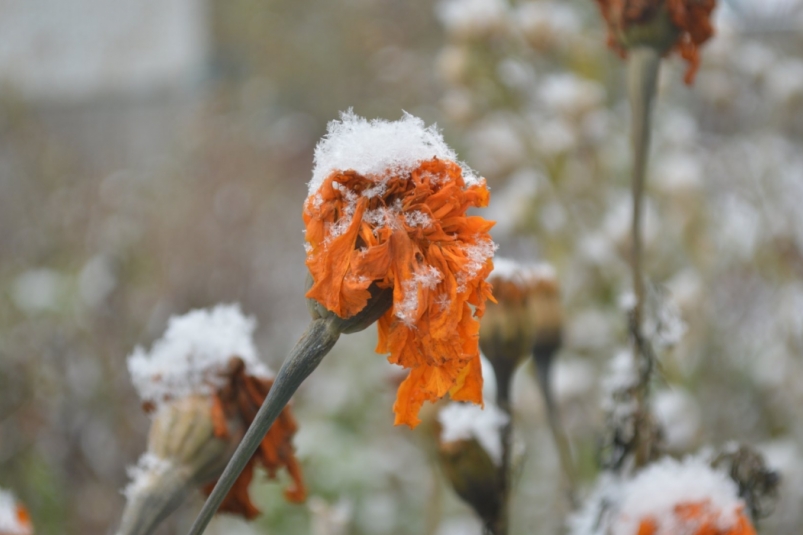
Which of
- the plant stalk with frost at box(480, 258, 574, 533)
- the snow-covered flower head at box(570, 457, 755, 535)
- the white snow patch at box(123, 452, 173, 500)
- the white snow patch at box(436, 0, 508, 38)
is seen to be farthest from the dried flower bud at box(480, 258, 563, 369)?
the white snow patch at box(436, 0, 508, 38)

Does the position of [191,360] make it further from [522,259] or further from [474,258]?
[522,259]

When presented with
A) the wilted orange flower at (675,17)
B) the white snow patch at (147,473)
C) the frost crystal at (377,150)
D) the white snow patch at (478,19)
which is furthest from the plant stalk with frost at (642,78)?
the white snow patch at (478,19)

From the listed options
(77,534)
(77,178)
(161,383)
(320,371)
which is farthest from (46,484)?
(77,178)

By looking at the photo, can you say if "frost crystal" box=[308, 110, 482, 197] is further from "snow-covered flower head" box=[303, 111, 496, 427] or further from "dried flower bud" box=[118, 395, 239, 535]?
"dried flower bud" box=[118, 395, 239, 535]

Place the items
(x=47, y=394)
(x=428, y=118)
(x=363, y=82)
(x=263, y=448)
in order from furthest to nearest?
(x=363, y=82)
(x=428, y=118)
(x=47, y=394)
(x=263, y=448)

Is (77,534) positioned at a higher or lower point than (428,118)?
lower

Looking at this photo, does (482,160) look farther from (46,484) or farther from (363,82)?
(363,82)
